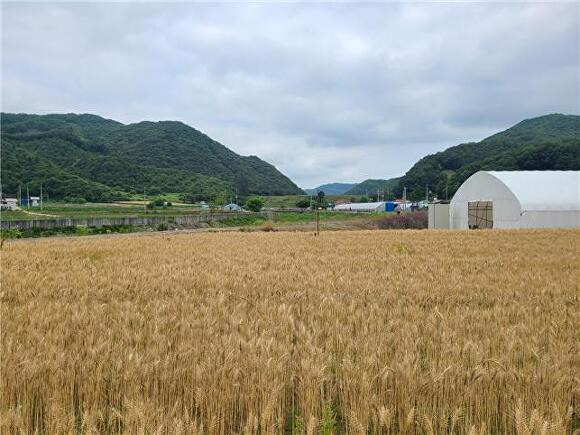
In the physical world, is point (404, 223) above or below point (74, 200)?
below

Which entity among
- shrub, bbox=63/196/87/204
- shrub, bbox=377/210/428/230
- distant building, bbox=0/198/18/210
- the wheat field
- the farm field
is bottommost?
shrub, bbox=377/210/428/230

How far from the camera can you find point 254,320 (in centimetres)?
636

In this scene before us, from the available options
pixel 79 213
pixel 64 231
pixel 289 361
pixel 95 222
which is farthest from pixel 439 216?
pixel 79 213

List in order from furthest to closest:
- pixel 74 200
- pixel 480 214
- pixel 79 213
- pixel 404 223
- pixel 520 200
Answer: pixel 74 200 < pixel 79 213 < pixel 404 223 < pixel 480 214 < pixel 520 200

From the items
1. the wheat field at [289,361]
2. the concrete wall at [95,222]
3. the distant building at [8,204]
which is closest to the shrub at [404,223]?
the concrete wall at [95,222]

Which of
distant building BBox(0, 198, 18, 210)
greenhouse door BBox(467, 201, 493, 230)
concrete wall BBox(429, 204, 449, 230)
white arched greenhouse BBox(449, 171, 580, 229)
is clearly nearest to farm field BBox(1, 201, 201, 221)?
distant building BBox(0, 198, 18, 210)

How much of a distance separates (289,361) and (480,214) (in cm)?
5436

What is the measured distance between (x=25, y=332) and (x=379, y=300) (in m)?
5.67

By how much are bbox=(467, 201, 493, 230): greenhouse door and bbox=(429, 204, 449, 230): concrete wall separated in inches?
257

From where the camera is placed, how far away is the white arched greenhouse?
46812 millimetres

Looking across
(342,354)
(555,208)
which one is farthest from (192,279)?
(555,208)

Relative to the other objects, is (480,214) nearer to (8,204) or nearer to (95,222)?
(95,222)

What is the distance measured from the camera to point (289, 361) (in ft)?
15.8

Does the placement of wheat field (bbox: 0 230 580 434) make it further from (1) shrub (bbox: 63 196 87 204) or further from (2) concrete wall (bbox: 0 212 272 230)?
(1) shrub (bbox: 63 196 87 204)
